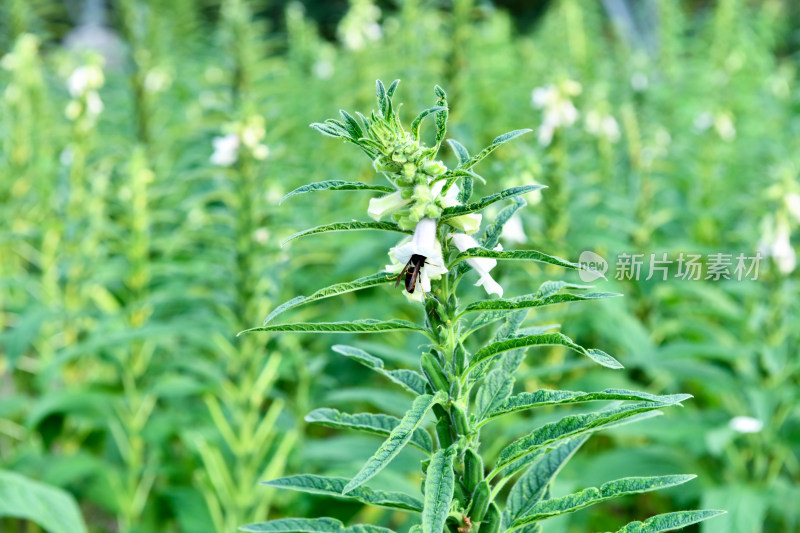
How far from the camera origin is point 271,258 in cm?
276

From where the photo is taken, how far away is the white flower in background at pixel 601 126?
375 centimetres

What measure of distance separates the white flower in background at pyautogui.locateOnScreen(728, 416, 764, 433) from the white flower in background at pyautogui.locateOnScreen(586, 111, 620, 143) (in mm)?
1755

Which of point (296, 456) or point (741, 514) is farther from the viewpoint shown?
point (296, 456)

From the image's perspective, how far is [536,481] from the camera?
3.50ft

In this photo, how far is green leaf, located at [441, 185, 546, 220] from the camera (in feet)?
2.82

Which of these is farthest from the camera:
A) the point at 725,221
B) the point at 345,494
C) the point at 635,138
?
the point at 725,221

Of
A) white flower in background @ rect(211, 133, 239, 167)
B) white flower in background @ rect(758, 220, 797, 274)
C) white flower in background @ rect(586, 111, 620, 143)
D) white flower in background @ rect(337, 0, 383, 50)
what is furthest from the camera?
white flower in background @ rect(337, 0, 383, 50)

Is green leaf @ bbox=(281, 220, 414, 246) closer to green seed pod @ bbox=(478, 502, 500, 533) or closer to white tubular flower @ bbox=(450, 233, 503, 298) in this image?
white tubular flower @ bbox=(450, 233, 503, 298)

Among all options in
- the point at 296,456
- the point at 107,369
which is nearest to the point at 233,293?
the point at 296,456

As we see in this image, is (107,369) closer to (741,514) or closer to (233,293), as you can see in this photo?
(233,293)

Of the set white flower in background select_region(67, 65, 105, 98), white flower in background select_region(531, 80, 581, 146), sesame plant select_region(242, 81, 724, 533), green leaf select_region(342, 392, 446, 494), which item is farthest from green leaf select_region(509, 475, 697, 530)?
white flower in background select_region(67, 65, 105, 98)

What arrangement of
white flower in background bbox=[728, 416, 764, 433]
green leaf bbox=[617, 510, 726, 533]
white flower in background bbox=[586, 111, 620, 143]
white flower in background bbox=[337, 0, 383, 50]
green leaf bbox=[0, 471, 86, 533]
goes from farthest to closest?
white flower in background bbox=[337, 0, 383, 50] < white flower in background bbox=[586, 111, 620, 143] < white flower in background bbox=[728, 416, 764, 433] < green leaf bbox=[0, 471, 86, 533] < green leaf bbox=[617, 510, 726, 533]

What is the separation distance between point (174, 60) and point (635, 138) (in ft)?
18.8

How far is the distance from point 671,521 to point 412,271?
448 millimetres
